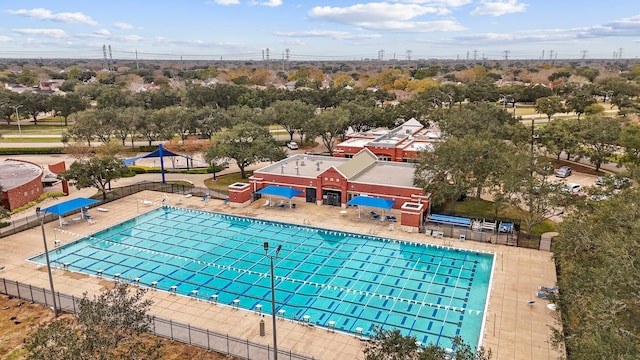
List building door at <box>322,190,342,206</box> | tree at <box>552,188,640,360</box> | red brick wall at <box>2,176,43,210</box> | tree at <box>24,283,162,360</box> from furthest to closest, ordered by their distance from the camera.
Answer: building door at <box>322,190,342,206</box>, red brick wall at <box>2,176,43,210</box>, tree at <box>552,188,640,360</box>, tree at <box>24,283,162,360</box>

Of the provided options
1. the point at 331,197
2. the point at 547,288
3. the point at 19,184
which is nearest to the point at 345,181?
the point at 331,197

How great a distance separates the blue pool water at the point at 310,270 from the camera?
27797 millimetres

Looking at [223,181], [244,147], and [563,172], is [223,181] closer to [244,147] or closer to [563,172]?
[244,147]

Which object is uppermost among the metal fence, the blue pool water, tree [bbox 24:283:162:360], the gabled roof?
tree [bbox 24:283:162:360]

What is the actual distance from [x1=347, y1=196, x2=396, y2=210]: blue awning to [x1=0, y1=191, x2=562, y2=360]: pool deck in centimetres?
176

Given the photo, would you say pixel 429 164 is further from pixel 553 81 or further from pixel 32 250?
pixel 553 81

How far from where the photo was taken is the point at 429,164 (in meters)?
42.0

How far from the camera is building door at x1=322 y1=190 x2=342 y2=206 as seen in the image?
153 ft

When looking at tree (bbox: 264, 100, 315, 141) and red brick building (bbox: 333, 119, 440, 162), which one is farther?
tree (bbox: 264, 100, 315, 141)

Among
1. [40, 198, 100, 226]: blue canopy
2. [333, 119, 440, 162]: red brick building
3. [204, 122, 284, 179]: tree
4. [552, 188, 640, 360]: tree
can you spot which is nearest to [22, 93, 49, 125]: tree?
[204, 122, 284, 179]: tree

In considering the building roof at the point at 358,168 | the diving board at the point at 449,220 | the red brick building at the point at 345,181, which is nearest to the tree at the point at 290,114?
the building roof at the point at 358,168

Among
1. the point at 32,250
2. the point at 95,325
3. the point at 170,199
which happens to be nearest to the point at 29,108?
the point at 170,199

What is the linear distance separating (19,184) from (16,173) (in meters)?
7.69

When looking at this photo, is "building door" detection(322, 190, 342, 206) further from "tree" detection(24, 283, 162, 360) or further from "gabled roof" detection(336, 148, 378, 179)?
"tree" detection(24, 283, 162, 360)
